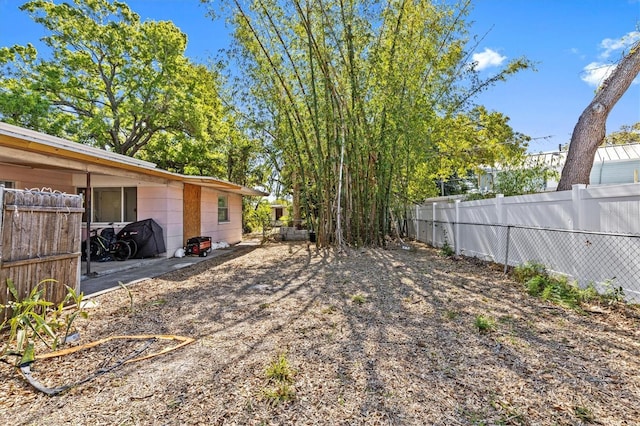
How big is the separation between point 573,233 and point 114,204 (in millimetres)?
8647

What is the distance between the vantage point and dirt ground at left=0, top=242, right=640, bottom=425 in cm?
186

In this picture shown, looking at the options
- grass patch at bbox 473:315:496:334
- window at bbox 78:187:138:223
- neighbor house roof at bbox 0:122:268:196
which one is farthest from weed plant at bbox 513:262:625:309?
window at bbox 78:187:138:223

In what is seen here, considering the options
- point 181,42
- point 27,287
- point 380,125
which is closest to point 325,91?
point 380,125

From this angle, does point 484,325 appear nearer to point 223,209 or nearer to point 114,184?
point 114,184

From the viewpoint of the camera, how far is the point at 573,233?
13.6ft

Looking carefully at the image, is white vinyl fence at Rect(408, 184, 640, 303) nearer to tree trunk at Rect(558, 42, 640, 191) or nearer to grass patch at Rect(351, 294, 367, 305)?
tree trunk at Rect(558, 42, 640, 191)

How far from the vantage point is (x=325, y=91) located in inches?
300

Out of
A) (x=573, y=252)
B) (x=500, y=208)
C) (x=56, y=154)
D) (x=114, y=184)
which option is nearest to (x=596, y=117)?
(x=500, y=208)

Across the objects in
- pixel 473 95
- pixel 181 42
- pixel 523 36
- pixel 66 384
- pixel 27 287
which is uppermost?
pixel 181 42

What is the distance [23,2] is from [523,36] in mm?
15062

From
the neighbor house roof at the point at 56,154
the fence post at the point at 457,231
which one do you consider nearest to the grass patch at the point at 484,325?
the fence post at the point at 457,231

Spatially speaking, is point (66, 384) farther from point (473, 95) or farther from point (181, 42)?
point (181, 42)

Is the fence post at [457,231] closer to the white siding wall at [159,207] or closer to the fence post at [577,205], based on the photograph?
the fence post at [577,205]

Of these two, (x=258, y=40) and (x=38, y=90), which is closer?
(x=258, y=40)
